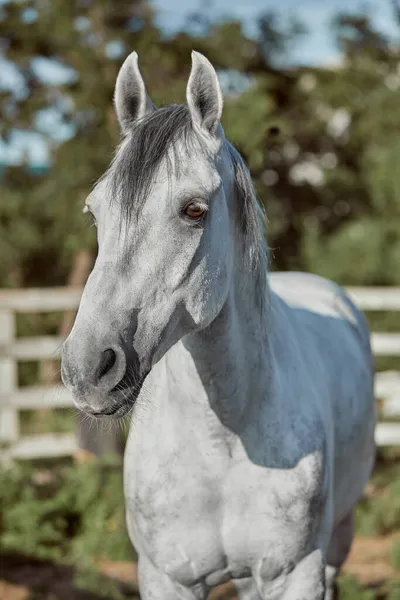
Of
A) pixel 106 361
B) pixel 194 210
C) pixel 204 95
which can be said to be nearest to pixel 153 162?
pixel 194 210

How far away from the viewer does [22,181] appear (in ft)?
33.4

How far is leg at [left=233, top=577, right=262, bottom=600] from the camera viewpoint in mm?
2297

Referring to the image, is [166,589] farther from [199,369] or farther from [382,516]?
[382,516]

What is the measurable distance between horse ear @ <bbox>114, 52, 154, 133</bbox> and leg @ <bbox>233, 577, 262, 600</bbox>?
4.52ft

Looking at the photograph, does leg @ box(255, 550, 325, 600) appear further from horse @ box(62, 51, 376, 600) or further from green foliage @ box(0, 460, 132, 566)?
green foliage @ box(0, 460, 132, 566)

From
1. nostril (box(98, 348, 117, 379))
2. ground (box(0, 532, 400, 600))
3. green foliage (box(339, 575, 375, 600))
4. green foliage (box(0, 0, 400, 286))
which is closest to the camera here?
nostril (box(98, 348, 117, 379))

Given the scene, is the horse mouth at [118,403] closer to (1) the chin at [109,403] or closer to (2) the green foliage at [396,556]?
(1) the chin at [109,403]

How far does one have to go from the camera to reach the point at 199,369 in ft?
7.12

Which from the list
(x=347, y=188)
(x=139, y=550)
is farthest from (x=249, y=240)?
(x=347, y=188)

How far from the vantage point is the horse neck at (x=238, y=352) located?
6.97 feet

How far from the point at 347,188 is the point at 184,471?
8103 mm

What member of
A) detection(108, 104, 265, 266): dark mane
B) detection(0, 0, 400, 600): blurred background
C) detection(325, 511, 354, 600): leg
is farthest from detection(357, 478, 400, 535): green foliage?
detection(108, 104, 265, 266): dark mane

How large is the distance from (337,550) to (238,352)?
1693 mm

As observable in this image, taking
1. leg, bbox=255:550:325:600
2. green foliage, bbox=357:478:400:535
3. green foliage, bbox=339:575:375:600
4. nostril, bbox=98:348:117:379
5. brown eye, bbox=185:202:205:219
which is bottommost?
green foliage, bbox=357:478:400:535
